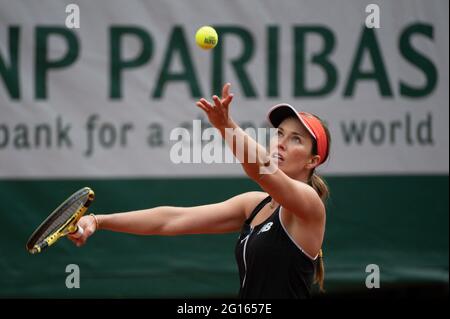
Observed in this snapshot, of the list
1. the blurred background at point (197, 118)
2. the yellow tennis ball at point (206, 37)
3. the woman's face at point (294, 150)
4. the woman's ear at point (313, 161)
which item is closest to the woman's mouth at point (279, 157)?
the woman's face at point (294, 150)

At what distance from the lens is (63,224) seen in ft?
10.6

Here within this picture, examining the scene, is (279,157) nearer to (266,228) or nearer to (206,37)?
(266,228)

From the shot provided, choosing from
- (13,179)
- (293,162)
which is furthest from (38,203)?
(293,162)

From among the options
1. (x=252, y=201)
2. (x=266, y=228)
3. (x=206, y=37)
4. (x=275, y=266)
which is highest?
(x=206, y=37)

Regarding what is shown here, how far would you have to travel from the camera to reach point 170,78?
17.8 ft

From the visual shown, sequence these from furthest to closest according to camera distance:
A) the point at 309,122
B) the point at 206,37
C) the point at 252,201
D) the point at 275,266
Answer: the point at 206,37
the point at 252,201
the point at 309,122
the point at 275,266

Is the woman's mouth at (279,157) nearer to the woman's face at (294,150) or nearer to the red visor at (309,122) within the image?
the woman's face at (294,150)

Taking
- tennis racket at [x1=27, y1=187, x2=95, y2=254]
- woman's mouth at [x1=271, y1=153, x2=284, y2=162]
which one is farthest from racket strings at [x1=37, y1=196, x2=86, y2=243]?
woman's mouth at [x1=271, y1=153, x2=284, y2=162]

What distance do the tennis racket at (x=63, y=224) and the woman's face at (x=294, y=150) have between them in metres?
0.75

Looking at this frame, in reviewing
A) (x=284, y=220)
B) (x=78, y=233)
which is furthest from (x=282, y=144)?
(x=78, y=233)

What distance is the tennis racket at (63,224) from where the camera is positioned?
317 cm

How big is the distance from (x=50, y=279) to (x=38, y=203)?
510mm

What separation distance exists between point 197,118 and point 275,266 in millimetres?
2513

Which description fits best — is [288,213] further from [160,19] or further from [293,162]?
[160,19]
